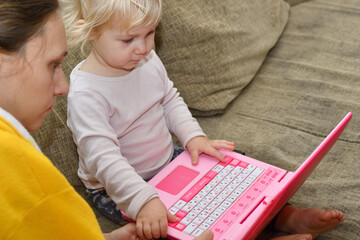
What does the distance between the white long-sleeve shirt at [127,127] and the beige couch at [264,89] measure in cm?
14

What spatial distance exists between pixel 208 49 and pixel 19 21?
0.87 metres

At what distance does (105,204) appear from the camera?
1.25 m

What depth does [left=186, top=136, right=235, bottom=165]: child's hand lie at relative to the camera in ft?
4.21

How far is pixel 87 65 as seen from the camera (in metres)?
1.22

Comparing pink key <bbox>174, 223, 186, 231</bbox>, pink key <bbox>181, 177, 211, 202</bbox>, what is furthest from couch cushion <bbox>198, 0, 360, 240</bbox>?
pink key <bbox>174, 223, 186, 231</bbox>

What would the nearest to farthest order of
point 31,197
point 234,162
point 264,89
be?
point 31,197
point 234,162
point 264,89

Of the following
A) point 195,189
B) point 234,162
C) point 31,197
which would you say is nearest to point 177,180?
point 195,189

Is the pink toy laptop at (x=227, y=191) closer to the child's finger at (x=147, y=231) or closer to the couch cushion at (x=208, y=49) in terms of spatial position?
the child's finger at (x=147, y=231)

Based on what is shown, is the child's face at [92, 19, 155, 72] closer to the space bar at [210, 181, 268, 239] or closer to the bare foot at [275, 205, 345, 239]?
the space bar at [210, 181, 268, 239]

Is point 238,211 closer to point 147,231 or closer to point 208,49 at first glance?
point 147,231

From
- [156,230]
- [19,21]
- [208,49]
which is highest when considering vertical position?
[19,21]

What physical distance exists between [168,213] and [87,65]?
0.41 m

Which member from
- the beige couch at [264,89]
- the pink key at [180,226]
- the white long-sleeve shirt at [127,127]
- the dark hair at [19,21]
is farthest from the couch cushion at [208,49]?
the dark hair at [19,21]

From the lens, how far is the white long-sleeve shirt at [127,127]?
1.14m
